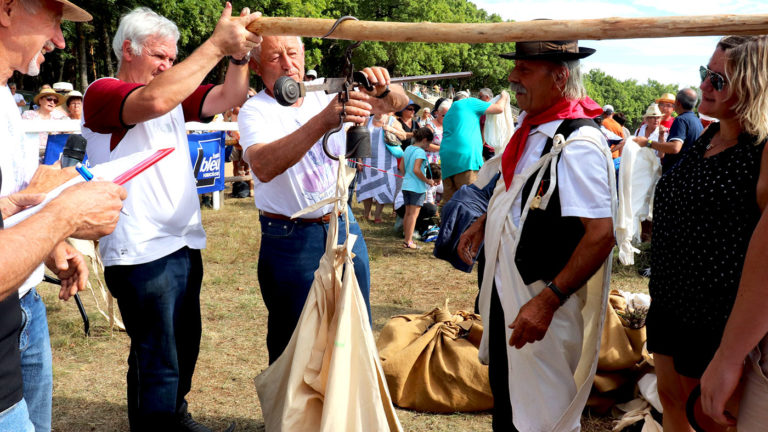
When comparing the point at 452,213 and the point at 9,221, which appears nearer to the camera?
the point at 9,221

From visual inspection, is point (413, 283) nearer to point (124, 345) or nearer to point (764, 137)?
point (124, 345)

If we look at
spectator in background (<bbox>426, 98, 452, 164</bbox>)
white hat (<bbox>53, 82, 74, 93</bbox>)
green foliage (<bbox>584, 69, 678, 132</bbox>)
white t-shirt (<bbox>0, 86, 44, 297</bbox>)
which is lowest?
green foliage (<bbox>584, 69, 678, 132</bbox>)

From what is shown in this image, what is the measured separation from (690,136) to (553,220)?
5227 mm

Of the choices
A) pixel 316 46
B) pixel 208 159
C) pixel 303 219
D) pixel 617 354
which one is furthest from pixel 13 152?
pixel 316 46

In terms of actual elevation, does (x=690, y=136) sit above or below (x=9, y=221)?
below

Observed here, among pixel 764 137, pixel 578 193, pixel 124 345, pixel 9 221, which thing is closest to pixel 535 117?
pixel 578 193

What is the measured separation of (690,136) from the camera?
22.6 ft

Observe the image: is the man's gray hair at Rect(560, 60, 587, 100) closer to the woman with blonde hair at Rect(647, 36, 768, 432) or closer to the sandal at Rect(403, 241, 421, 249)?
the woman with blonde hair at Rect(647, 36, 768, 432)

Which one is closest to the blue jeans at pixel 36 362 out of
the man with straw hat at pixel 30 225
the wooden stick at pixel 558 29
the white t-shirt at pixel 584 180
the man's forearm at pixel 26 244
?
the man with straw hat at pixel 30 225

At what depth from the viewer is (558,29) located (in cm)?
173

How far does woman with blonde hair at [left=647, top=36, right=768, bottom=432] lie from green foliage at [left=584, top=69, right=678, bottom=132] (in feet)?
319

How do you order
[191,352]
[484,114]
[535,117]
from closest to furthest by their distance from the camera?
[535,117] < [191,352] < [484,114]

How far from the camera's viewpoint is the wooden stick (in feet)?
5.25

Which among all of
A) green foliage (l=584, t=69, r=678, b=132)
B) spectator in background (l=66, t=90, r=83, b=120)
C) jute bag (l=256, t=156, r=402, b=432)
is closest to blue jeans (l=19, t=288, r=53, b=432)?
jute bag (l=256, t=156, r=402, b=432)
